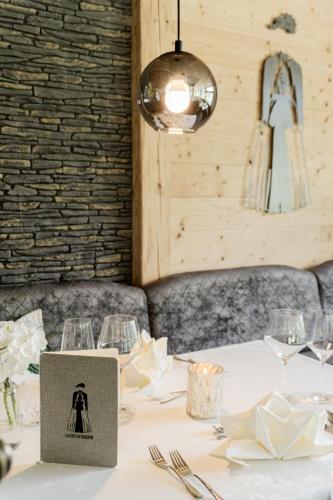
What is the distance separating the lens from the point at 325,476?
0.99 metres

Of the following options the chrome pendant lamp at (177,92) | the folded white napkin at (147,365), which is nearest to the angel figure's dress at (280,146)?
the chrome pendant lamp at (177,92)

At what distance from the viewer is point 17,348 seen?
104 cm

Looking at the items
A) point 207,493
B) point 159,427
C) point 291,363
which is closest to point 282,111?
point 291,363

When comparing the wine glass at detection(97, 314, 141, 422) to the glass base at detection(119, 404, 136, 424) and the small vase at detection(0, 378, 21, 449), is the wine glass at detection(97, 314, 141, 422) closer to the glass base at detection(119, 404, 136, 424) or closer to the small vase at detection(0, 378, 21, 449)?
the glass base at detection(119, 404, 136, 424)

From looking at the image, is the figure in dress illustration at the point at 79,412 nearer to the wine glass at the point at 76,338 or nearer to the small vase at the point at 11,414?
the small vase at the point at 11,414

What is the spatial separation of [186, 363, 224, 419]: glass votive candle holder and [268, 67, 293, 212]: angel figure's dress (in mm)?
1915

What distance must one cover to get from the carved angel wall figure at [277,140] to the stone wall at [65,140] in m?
0.76

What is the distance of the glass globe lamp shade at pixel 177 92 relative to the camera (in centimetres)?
134

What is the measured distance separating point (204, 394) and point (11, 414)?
0.41 metres

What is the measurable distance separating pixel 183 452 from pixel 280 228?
2.17m

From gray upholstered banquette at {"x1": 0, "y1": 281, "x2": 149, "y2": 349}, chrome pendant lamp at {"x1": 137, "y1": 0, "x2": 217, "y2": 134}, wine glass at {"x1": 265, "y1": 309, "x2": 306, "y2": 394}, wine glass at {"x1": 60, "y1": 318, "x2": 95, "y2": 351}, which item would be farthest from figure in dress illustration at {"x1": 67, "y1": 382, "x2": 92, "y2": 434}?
gray upholstered banquette at {"x1": 0, "y1": 281, "x2": 149, "y2": 349}

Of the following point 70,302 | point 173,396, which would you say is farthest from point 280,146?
point 173,396

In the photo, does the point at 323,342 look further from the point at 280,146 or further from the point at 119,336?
the point at 280,146

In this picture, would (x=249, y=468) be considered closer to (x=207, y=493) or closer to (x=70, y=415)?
(x=207, y=493)
